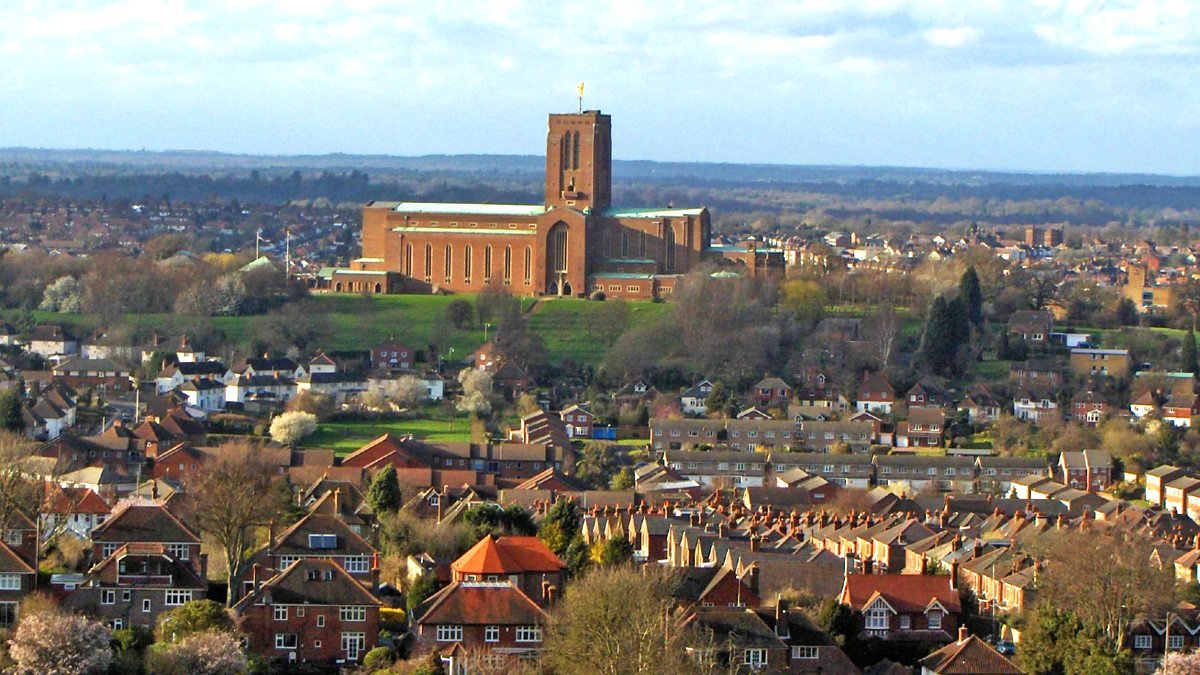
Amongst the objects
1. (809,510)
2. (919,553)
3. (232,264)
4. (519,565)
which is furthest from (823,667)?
(232,264)

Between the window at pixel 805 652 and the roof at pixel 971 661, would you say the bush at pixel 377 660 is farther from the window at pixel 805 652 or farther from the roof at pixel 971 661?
the roof at pixel 971 661

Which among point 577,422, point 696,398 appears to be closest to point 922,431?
point 696,398

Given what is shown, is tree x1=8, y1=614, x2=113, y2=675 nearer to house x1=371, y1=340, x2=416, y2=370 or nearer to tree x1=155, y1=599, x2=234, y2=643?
tree x1=155, y1=599, x2=234, y2=643

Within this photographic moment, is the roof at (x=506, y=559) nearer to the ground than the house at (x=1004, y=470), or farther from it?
farther from it

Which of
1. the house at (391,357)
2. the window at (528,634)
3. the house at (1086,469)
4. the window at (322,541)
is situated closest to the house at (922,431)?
Answer: the house at (1086,469)

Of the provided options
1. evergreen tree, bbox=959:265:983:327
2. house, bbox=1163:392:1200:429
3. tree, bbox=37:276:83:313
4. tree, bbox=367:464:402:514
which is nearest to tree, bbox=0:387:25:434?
tree, bbox=367:464:402:514

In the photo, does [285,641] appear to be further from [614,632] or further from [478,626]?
[614,632]
